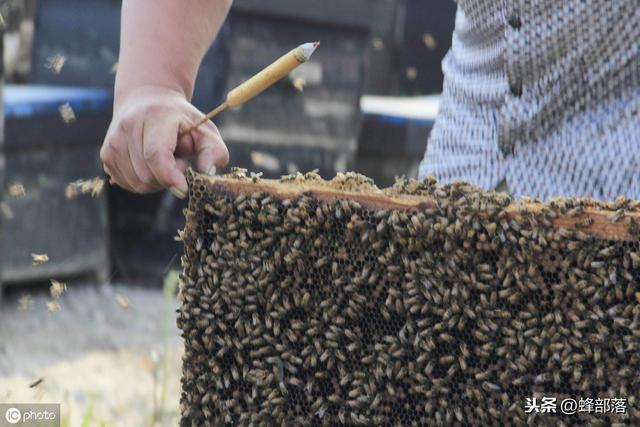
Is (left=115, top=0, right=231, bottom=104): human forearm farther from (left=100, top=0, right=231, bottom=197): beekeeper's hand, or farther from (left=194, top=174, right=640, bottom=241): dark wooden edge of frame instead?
(left=194, top=174, right=640, bottom=241): dark wooden edge of frame

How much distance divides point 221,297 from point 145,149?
1.13ft

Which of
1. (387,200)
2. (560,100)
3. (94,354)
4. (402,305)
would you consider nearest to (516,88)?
(560,100)

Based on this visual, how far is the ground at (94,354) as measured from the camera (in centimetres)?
448

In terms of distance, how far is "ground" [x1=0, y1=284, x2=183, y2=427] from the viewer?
4.48m

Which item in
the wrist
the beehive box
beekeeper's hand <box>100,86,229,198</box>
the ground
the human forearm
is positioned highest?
the human forearm

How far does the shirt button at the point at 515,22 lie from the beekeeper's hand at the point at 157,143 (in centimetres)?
69

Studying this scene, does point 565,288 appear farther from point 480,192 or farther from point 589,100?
point 589,100

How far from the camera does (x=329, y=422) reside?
2.05 m

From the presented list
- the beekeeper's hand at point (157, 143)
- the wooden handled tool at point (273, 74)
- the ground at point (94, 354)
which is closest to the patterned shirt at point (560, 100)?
the wooden handled tool at point (273, 74)

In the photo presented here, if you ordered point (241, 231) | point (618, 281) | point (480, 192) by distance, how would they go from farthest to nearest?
point (241, 231) < point (480, 192) < point (618, 281)

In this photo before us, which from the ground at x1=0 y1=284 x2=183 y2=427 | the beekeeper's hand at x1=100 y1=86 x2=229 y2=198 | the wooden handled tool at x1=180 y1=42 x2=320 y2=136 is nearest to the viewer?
the wooden handled tool at x1=180 y1=42 x2=320 y2=136

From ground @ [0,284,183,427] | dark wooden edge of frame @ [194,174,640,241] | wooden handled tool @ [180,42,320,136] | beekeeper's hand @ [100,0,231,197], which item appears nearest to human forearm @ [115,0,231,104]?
beekeeper's hand @ [100,0,231,197]

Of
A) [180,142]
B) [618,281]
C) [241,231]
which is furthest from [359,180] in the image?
[618,281]

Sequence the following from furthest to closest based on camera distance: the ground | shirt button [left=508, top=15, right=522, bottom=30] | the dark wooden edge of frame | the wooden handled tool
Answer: the ground, shirt button [left=508, top=15, right=522, bottom=30], the wooden handled tool, the dark wooden edge of frame
